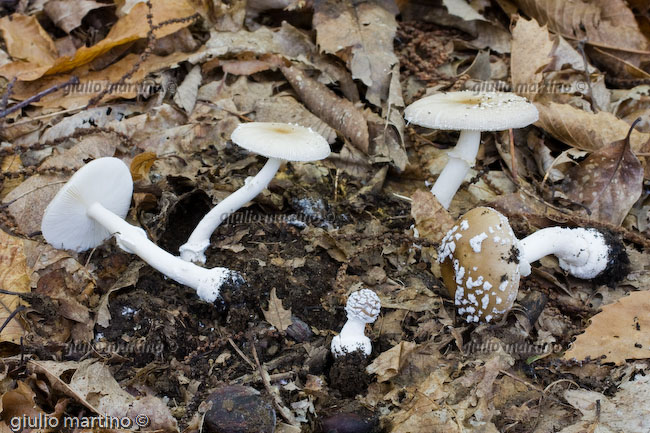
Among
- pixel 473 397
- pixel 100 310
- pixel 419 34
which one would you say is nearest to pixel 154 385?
Answer: pixel 100 310

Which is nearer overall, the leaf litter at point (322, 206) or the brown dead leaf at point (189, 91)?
the leaf litter at point (322, 206)

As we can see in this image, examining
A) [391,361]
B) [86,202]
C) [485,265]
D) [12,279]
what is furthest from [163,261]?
[485,265]

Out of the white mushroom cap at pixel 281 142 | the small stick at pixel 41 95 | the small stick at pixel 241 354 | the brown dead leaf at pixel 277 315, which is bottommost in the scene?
the small stick at pixel 241 354

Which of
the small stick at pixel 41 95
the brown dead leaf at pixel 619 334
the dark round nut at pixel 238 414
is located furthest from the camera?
the small stick at pixel 41 95

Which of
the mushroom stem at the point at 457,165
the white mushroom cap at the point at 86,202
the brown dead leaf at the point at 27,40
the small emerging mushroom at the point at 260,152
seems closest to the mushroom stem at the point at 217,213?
the small emerging mushroom at the point at 260,152

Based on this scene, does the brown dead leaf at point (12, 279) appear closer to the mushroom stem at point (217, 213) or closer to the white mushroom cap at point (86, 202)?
the white mushroom cap at point (86, 202)

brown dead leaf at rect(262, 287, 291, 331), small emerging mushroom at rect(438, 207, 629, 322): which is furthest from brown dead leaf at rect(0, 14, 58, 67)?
small emerging mushroom at rect(438, 207, 629, 322)

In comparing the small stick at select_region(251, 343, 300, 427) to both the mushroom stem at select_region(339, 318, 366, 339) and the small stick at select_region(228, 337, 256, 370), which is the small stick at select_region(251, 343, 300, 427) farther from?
the mushroom stem at select_region(339, 318, 366, 339)
